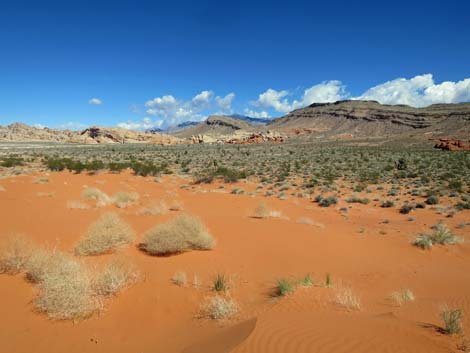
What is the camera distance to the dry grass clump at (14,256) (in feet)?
19.1

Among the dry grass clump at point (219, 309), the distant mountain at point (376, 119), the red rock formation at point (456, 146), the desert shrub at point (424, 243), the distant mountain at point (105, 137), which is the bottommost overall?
the desert shrub at point (424, 243)

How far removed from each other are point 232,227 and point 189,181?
14.1 meters

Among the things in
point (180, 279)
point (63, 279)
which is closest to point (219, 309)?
point (180, 279)

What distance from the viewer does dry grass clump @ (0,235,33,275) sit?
19.1 feet

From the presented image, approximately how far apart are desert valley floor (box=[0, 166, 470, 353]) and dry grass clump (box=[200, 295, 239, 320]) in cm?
10

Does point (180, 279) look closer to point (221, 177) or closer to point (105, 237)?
point (105, 237)

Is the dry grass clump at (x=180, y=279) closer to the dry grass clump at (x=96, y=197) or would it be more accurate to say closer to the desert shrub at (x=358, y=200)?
the dry grass clump at (x=96, y=197)

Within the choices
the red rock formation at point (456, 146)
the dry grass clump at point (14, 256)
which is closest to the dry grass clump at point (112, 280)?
the dry grass clump at point (14, 256)

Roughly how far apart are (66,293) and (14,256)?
2198mm

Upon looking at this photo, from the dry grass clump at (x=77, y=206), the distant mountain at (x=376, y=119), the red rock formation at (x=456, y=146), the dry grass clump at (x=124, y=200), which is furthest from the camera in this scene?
the distant mountain at (x=376, y=119)

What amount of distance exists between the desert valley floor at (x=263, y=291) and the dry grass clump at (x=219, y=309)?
10 centimetres

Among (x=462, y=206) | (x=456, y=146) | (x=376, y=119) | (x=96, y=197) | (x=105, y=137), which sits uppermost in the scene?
(x=376, y=119)

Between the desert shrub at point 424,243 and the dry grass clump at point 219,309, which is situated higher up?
the dry grass clump at point 219,309

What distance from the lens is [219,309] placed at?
15.1 feet
